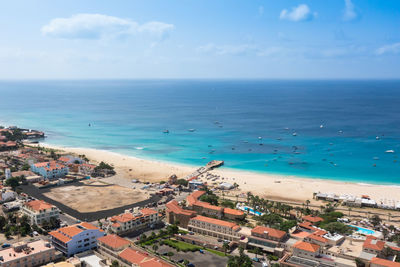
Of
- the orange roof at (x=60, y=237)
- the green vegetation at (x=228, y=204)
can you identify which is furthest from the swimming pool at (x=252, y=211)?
the orange roof at (x=60, y=237)

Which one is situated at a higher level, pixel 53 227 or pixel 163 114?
pixel 163 114

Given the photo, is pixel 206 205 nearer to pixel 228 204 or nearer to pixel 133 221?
pixel 228 204

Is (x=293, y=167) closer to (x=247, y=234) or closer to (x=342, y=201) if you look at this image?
(x=342, y=201)

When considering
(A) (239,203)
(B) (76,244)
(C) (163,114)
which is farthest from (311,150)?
(C) (163,114)

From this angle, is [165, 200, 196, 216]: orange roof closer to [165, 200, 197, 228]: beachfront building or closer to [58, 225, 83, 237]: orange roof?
[165, 200, 197, 228]: beachfront building

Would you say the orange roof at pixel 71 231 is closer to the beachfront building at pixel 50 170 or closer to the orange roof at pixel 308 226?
the orange roof at pixel 308 226
